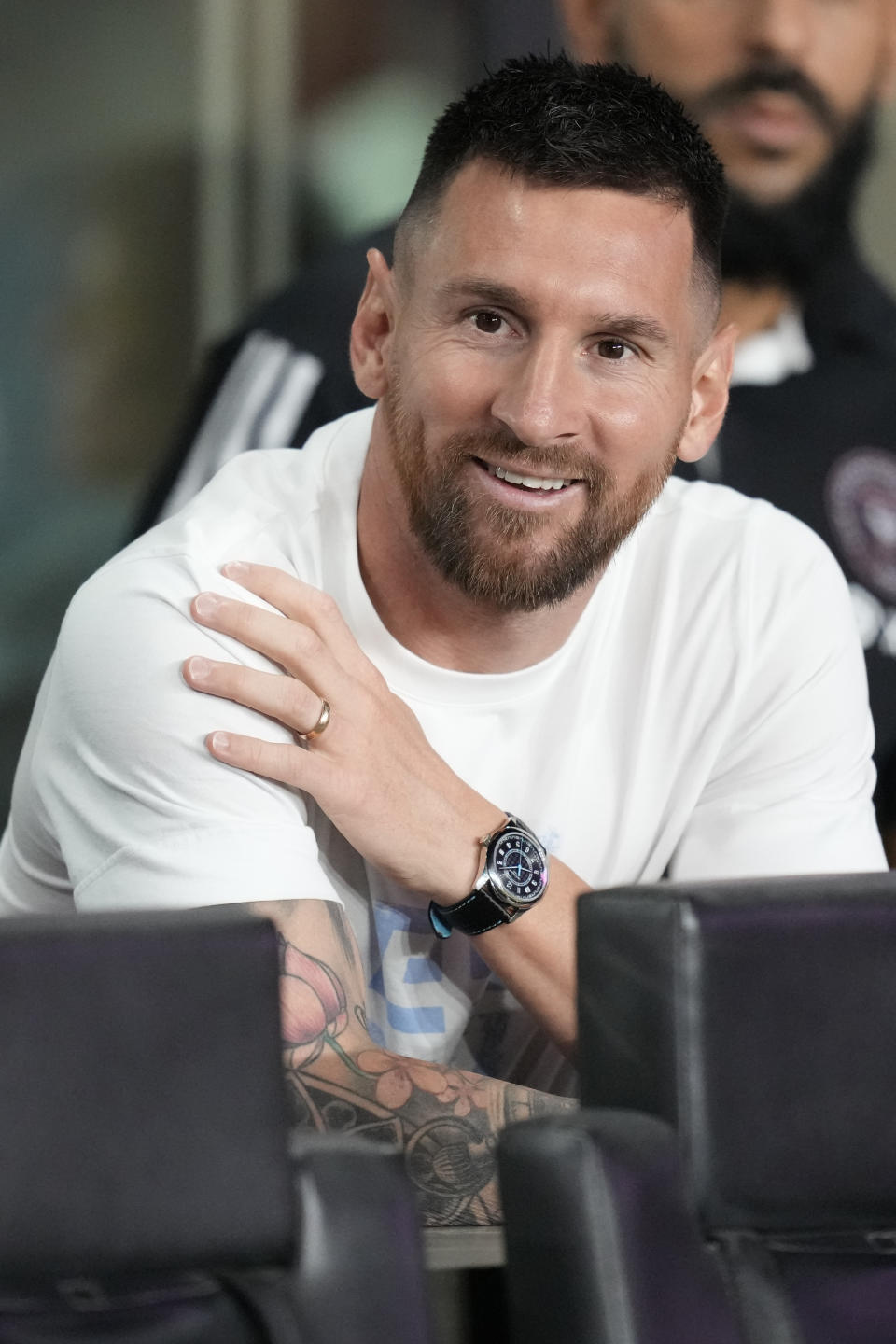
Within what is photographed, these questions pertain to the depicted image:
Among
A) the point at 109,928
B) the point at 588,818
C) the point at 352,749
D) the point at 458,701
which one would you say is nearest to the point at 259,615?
the point at 352,749

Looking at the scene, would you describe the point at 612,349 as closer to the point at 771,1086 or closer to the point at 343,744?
the point at 343,744

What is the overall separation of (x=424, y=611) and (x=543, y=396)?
25cm

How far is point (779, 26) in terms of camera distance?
2.96 metres

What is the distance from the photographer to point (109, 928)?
74cm

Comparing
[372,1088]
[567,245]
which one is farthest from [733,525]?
[372,1088]

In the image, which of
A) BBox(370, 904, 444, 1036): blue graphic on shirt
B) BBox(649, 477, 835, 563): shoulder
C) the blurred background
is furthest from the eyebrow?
the blurred background

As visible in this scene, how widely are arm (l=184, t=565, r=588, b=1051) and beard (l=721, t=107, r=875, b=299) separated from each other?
1755mm

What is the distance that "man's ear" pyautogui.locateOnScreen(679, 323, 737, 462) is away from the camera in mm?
1640

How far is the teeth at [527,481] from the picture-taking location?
59.3 inches

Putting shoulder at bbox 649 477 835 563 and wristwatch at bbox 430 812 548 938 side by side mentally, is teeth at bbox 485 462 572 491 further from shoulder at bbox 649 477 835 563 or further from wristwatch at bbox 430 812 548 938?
wristwatch at bbox 430 812 548 938

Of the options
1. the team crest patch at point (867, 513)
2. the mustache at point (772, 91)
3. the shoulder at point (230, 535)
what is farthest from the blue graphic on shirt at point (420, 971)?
the mustache at point (772, 91)

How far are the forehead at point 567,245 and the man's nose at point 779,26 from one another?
161cm

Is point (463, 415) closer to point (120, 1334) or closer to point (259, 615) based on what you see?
point (259, 615)

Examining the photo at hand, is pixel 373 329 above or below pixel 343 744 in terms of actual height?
above
